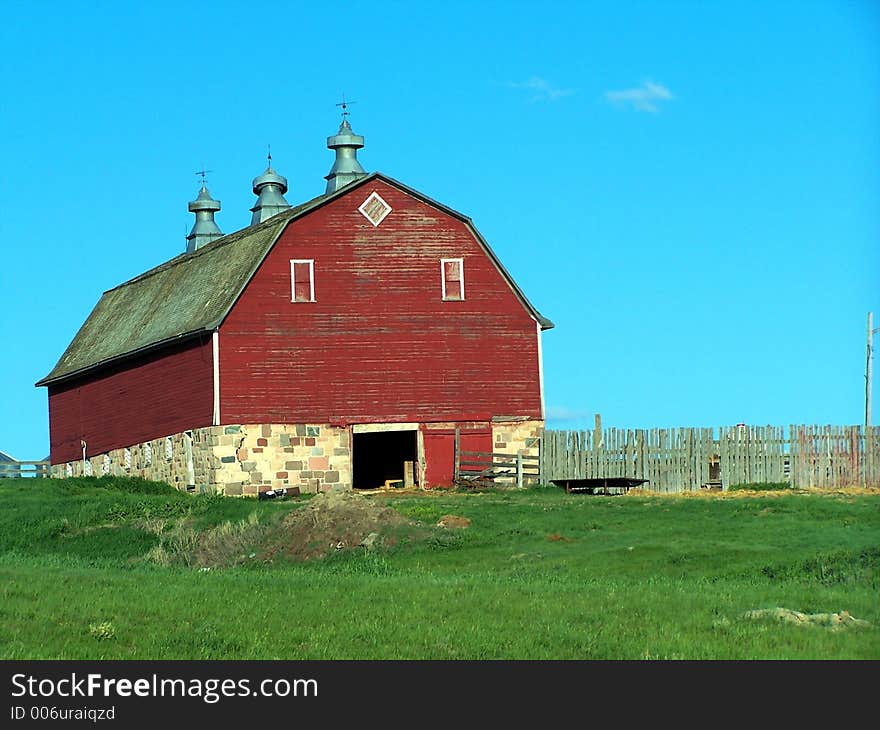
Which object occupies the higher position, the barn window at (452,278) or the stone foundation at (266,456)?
the barn window at (452,278)

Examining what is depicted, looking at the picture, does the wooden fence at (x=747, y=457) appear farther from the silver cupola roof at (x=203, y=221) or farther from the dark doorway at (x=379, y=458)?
the silver cupola roof at (x=203, y=221)

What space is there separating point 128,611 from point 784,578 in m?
10.3

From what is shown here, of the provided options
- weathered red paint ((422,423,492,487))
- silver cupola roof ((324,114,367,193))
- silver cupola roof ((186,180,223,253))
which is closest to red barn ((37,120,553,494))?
weathered red paint ((422,423,492,487))

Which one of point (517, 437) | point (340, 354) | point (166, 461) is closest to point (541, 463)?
point (517, 437)

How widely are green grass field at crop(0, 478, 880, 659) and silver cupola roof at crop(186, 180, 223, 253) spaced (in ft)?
149

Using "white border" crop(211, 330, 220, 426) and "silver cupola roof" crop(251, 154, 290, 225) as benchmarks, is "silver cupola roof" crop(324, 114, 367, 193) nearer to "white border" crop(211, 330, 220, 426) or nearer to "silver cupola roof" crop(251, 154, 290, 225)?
"silver cupola roof" crop(251, 154, 290, 225)

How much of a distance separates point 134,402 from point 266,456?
293 inches

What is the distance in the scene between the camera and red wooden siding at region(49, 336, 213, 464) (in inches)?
1834

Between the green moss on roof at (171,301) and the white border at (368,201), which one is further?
the white border at (368,201)

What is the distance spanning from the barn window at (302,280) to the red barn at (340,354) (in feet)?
0.14

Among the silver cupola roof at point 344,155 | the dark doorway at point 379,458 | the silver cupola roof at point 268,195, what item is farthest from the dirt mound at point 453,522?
the silver cupola roof at point 268,195

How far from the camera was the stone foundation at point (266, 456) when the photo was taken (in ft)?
147
